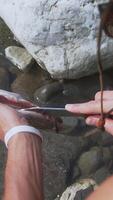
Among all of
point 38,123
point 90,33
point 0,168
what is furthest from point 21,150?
point 90,33

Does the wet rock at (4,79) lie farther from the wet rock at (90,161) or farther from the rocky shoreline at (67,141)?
the wet rock at (90,161)

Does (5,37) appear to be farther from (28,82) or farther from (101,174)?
(101,174)

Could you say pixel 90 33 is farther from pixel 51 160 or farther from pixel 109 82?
pixel 51 160

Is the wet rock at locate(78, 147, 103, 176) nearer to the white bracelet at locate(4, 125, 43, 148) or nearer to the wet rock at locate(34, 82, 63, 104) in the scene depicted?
the wet rock at locate(34, 82, 63, 104)

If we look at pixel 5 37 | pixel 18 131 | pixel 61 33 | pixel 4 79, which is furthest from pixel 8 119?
pixel 5 37

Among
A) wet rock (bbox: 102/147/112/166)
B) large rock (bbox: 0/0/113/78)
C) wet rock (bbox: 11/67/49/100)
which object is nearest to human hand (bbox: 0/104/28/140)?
wet rock (bbox: 102/147/112/166)

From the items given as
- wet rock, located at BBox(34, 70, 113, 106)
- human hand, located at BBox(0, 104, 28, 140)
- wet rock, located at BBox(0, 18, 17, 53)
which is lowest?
wet rock, located at BBox(34, 70, 113, 106)
